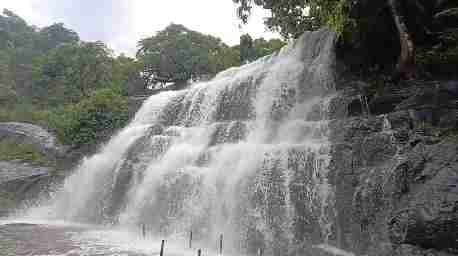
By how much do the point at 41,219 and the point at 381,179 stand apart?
1635 centimetres

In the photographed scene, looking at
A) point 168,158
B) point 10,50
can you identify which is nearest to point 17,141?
point 168,158

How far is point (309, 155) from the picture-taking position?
1152 cm

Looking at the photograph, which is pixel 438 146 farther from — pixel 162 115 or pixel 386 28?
pixel 162 115

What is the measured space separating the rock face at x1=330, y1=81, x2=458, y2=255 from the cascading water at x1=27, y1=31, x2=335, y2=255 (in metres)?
0.60

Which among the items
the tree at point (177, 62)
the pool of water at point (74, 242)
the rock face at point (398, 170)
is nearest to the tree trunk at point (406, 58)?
the rock face at point (398, 170)

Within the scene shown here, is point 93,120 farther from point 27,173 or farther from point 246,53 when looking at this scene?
→ point 246,53

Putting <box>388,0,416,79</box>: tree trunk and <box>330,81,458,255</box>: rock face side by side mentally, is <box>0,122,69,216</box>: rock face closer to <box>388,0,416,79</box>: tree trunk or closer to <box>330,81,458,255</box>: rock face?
<box>330,81,458,255</box>: rock face

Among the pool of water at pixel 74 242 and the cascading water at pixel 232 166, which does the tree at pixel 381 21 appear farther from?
the pool of water at pixel 74 242

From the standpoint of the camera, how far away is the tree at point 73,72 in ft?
118

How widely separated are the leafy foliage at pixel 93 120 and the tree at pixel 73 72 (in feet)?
26.0

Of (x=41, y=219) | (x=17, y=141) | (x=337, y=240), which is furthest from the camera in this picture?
(x=17, y=141)

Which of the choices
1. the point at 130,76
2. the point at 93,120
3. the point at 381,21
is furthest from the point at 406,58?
the point at 130,76

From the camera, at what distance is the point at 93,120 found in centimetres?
2641

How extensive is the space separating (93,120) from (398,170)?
70.4 feet
